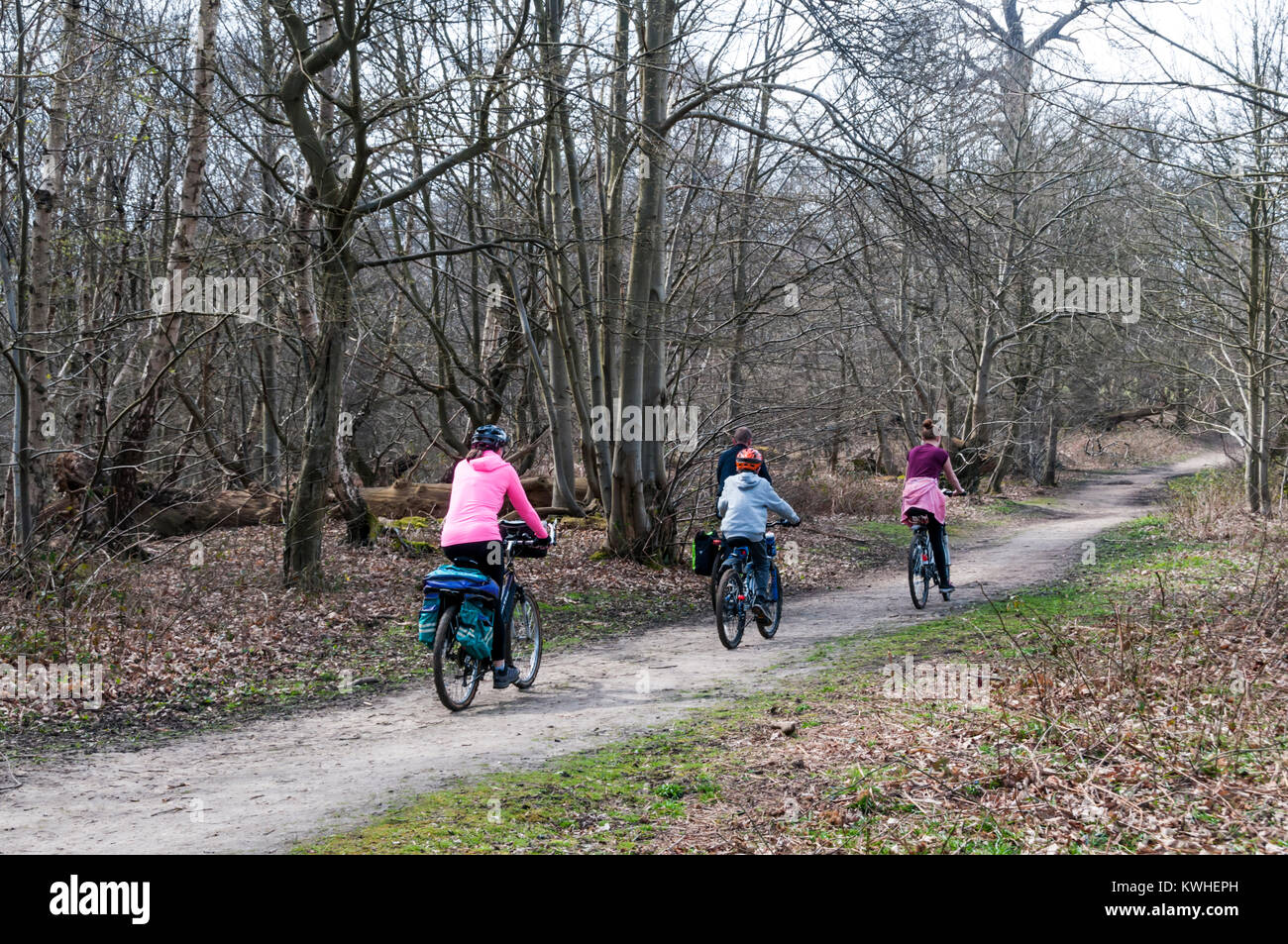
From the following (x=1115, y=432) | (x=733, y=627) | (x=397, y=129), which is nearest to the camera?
(x=733, y=627)

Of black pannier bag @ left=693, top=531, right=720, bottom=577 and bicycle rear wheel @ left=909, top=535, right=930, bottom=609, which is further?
bicycle rear wheel @ left=909, top=535, right=930, bottom=609

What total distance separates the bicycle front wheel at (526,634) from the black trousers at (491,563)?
0.55 metres

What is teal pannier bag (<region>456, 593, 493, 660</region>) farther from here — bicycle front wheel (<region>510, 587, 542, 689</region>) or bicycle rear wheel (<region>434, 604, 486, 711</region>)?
bicycle front wheel (<region>510, 587, 542, 689</region>)

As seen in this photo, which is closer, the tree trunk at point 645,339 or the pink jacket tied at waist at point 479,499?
the pink jacket tied at waist at point 479,499

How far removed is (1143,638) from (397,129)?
905 centimetres

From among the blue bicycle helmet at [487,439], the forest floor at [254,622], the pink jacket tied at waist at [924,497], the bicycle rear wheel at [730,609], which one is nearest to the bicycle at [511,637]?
the blue bicycle helmet at [487,439]

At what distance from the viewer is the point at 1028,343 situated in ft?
106

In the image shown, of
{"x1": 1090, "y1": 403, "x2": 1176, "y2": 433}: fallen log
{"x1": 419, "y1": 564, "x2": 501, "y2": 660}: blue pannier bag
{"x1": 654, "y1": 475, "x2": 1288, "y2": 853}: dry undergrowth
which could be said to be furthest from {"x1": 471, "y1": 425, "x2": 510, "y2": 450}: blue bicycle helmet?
{"x1": 1090, "y1": 403, "x2": 1176, "y2": 433}: fallen log

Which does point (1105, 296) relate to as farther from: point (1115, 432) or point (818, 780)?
point (1115, 432)

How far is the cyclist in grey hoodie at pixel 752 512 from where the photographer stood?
1066 cm

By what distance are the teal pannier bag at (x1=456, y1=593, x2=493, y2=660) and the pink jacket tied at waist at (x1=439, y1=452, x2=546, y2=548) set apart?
474mm

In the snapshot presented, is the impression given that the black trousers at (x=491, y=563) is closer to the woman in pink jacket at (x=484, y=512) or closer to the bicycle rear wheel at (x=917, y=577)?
the woman in pink jacket at (x=484, y=512)

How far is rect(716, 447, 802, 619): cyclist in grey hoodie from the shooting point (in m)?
10.7
